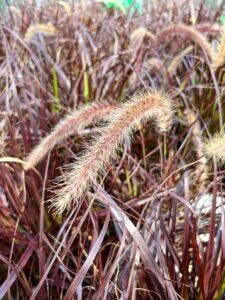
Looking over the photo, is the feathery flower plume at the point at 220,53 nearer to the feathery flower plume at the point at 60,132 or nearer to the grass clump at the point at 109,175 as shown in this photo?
the grass clump at the point at 109,175

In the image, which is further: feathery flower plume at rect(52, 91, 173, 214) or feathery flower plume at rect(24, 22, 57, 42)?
feathery flower plume at rect(24, 22, 57, 42)

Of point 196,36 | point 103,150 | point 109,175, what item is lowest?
point 109,175

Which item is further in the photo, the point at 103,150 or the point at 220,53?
the point at 220,53

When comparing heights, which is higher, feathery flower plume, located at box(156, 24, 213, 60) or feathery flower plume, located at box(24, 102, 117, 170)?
feathery flower plume, located at box(156, 24, 213, 60)

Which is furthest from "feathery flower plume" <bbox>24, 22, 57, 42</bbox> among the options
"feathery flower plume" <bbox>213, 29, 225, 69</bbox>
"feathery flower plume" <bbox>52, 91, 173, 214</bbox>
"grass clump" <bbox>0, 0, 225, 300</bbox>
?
"feathery flower plume" <bbox>52, 91, 173, 214</bbox>

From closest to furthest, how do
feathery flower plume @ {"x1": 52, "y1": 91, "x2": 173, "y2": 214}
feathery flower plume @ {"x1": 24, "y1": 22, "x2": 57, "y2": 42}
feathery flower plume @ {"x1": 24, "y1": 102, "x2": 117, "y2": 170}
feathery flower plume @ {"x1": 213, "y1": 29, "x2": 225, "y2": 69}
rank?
1. feathery flower plume @ {"x1": 52, "y1": 91, "x2": 173, "y2": 214}
2. feathery flower plume @ {"x1": 24, "y1": 102, "x2": 117, "y2": 170}
3. feathery flower plume @ {"x1": 213, "y1": 29, "x2": 225, "y2": 69}
4. feathery flower plume @ {"x1": 24, "y1": 22, "x2": 57, "y2": 42}

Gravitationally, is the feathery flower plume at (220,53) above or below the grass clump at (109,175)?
above

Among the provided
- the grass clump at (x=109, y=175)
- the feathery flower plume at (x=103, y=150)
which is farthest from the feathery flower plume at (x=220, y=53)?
the feathery flower plume at (x=103, y=150)

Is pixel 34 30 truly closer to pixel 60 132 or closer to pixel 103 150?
pixel 60 132

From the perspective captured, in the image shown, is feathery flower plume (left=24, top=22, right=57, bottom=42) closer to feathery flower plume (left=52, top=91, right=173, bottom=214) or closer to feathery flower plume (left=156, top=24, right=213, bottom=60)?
feathery flower plume (left=156, top=24, right=213, bottom=60)

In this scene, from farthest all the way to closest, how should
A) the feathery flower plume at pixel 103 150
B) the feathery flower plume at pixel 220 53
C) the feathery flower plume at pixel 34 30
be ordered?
the feathery flower plume at pixel 34 30
the feathery flower plume at pixel 220 53
the feathery flower plume at pixel 103 150

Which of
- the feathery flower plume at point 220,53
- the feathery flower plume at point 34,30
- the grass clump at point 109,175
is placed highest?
the feathery flower plume at point 34,30

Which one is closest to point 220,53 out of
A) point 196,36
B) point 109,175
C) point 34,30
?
point 196,36
